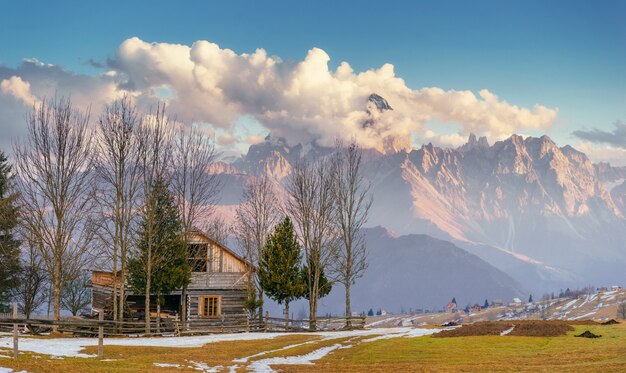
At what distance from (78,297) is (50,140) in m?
59.1

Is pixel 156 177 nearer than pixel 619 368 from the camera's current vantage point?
No

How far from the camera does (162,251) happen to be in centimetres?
5822

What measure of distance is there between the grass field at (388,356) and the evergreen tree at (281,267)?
18.1 m

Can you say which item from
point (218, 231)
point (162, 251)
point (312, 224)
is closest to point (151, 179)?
point (162, 251)

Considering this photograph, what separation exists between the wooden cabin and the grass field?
22.8 m

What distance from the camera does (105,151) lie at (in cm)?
5691

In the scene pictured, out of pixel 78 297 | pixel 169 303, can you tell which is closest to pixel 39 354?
pixel 169 303

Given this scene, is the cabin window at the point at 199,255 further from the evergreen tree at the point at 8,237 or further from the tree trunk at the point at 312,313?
the evergreen tree at the point at 8,237

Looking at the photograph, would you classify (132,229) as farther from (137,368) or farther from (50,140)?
(137,368)

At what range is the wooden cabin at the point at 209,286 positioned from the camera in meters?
70.3

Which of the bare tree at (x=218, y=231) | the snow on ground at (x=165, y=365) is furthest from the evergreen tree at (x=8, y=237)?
the snow on ground at (x=165, y=365)

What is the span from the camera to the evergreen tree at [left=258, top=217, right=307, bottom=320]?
220ft

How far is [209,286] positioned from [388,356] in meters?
35.2

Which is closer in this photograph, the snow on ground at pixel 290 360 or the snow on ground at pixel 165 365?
the snow on ground at pixel 165 365
